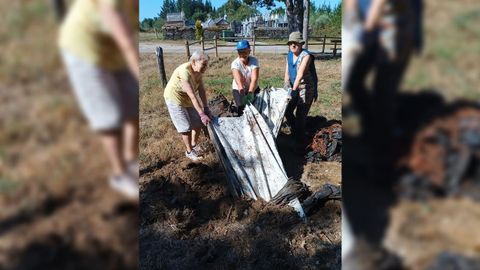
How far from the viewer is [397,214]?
3.13 feet

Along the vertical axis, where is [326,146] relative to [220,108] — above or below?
below

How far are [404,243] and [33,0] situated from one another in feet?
3.29

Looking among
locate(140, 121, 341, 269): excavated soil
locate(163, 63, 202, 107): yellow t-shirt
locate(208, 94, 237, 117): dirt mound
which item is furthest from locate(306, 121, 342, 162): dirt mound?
locate(163, 63, 202, 107): yellow t-shirt

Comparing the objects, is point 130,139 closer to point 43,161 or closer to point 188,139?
point 43,161

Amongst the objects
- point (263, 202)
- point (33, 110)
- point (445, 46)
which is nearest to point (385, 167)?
point (445, 46)

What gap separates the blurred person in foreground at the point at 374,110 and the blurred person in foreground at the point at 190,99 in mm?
2746

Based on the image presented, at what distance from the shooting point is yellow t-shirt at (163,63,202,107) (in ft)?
12.2

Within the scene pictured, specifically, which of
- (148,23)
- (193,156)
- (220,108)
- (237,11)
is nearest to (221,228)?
(193,156)

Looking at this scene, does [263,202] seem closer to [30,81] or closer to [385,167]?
[385,167]

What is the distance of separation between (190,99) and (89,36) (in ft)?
11.1

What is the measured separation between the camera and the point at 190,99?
13.6ft

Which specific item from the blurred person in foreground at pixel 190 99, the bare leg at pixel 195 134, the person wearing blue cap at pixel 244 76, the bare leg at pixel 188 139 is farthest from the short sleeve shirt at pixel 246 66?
the bare leg at pixel 188 139

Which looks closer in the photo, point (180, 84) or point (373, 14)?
point (373, 14)

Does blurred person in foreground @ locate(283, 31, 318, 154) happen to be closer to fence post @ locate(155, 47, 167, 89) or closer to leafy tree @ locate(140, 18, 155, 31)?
fence post @ locate(155, 47, 167, 89)
